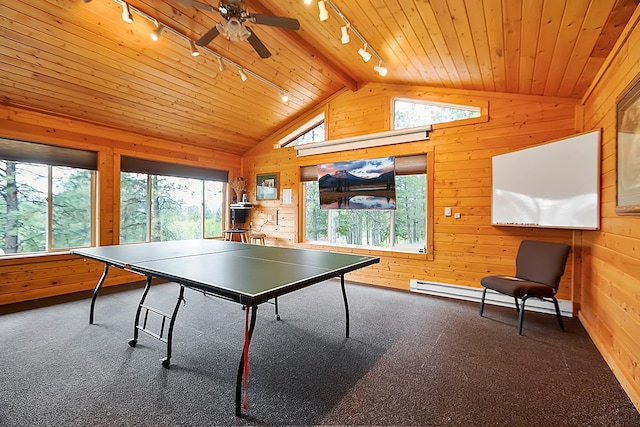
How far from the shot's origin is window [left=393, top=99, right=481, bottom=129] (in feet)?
13.5

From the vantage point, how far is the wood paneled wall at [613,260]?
193cm

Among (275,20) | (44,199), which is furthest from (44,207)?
(275,20)

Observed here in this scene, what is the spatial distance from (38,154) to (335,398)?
4752 mm

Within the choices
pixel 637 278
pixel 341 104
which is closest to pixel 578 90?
pixel 637 278

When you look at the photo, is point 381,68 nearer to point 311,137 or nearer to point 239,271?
point 311,137

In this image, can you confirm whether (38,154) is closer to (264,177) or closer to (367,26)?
(264,177)

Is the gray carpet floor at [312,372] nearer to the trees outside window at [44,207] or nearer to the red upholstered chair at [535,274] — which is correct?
the red upholstered chair at [535,274]

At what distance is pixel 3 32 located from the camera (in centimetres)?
274

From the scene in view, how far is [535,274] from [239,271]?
3.08m

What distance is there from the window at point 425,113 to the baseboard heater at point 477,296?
234cm

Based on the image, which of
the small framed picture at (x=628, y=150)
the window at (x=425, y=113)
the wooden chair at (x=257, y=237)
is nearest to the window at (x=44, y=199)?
the wooden chair at (x=257, y=237)

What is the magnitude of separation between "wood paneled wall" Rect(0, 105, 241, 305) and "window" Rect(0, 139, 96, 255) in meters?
0.16

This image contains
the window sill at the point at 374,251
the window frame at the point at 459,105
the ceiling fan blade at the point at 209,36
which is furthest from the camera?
the window sill at the point at 374,251

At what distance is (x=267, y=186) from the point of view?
6.07 metres
